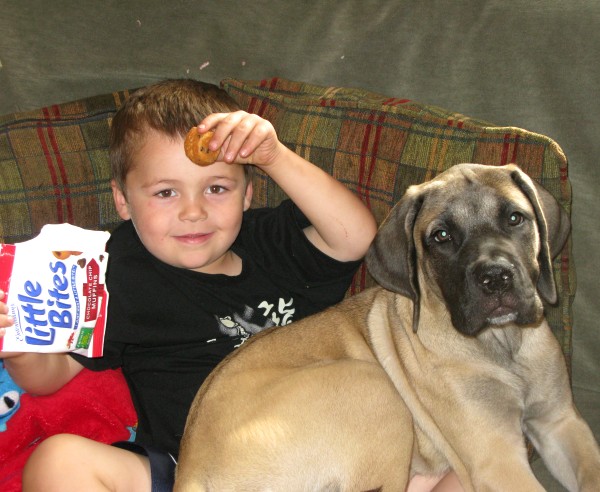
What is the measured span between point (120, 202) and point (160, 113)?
45 cm

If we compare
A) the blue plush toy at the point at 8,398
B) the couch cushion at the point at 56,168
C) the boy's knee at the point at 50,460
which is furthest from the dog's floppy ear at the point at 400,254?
the blue plush toy at the point at 8,398

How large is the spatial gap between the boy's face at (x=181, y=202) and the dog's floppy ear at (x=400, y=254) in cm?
59

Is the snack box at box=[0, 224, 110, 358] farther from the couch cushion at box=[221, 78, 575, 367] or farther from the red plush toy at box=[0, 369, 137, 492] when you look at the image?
the couch cushion at box=[221, 78, 575, 367]

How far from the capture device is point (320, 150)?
3021 mm

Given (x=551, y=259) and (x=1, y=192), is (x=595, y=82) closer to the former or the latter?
(x=551, y=259)

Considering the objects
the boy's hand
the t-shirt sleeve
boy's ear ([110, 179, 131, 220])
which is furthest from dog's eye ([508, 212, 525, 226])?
boy's ear ([110, 179, 131, 220])

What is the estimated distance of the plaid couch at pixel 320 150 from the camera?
2.75m

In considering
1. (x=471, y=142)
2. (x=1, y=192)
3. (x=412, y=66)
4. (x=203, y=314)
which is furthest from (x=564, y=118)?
(x=1, y=192)

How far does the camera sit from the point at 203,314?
111 inches

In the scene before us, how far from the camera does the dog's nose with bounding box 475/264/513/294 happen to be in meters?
2.24

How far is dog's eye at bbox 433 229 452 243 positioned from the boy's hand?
0.71 meters

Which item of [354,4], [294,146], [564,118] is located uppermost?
[354,4]

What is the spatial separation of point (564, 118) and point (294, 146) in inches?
45.0

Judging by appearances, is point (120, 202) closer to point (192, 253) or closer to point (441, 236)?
point (192, 253)
